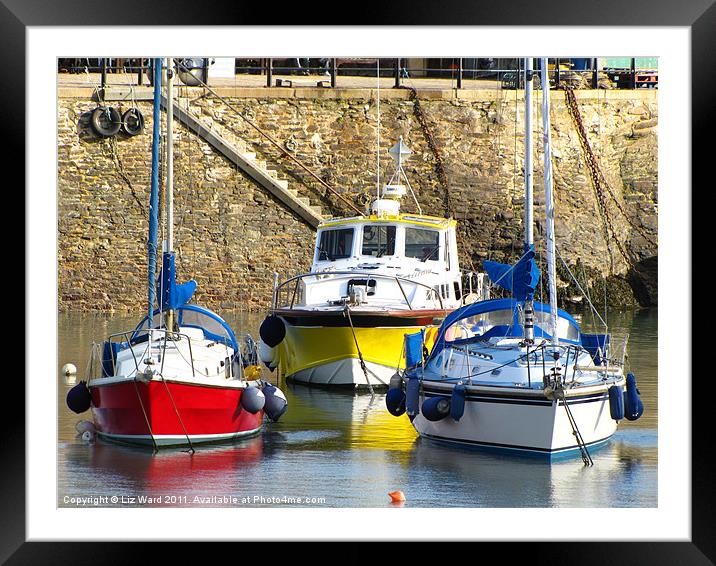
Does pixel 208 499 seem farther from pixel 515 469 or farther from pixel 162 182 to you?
pixel 162 182

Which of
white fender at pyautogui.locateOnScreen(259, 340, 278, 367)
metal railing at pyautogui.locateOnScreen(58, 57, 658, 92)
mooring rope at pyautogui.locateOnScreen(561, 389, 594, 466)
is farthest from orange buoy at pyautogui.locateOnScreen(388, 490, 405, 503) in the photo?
metal railing at pyautogui.locateOnScreen(58, 57, 658, 92)

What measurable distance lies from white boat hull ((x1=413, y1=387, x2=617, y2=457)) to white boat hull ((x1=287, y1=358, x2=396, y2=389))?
12.9 feet

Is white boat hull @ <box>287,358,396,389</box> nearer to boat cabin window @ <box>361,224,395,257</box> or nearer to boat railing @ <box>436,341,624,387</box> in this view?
boat cabin window @ <box>361,224,395,257</box>

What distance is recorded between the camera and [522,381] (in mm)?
10891

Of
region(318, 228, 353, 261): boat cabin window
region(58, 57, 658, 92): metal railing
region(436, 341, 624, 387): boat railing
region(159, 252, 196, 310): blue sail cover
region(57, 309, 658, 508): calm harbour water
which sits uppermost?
region(58, 57, 658, 92): metal railing

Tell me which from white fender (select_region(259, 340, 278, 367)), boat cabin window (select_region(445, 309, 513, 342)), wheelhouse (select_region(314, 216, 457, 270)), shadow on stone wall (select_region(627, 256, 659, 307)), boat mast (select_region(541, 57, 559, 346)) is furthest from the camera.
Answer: shadow on stone wall (select_region(627, 256, 659, 307))

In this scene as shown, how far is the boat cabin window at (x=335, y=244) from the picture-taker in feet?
56.3

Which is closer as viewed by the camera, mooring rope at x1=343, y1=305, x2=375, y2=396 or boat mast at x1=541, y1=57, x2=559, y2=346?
boat mast at x1=541, y1=57, x2=559, y2=346

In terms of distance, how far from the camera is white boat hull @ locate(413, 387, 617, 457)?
10.8 m

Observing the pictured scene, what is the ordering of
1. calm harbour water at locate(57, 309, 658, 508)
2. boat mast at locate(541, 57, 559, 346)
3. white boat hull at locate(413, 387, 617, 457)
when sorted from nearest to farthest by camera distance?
calm harbour water at locate(57, 309, 658, 508), white boat hull at locate(413, 387, 617, 457), boat mast at locate(541, 57, 559, 346)

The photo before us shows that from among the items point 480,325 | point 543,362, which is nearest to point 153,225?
point 480,325
